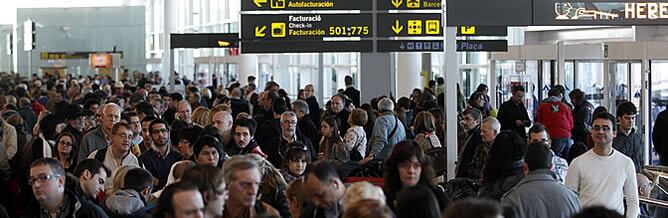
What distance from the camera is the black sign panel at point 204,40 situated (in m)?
24.0

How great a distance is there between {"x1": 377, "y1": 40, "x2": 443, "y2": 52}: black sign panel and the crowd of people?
2.39m

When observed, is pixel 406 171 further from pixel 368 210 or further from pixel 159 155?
pixel 159 155

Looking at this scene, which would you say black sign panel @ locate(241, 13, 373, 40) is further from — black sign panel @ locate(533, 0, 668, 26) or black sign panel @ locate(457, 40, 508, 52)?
black sign panel @ locate(533, 0, 668, 26)

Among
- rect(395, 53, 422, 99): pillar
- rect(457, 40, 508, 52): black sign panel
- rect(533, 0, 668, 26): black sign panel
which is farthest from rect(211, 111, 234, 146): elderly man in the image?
rect(395, 53, 422, 99): pillar

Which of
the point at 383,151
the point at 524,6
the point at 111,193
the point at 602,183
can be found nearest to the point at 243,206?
the point at 111,193

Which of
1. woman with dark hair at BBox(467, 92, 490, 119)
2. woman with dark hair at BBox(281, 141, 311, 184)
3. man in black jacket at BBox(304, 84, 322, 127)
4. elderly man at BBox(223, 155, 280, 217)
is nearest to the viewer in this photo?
elderly man at BBox(223, 155, 280, 217)

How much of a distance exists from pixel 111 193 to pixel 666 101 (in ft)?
38.8

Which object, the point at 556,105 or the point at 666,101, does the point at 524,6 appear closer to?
the point at 556,105

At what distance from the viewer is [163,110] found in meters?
19.8

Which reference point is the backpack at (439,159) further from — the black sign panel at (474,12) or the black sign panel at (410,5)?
the black sign panel at (410,5)

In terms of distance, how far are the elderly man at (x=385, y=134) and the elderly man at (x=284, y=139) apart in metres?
1.22

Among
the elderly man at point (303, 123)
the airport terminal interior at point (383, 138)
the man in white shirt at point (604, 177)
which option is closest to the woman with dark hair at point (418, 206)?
the airport terminal interior at point (383, 138)

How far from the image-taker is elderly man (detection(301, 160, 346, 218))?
739cm

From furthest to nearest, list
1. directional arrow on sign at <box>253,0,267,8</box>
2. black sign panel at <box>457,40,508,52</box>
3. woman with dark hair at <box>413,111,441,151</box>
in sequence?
1. black sign panel at <box>457,40,508,52</box>
2. directional arrow on sign at <box>253,0,267,8</box>
3. woman with dark hair at <box>413,111,441,151</box>
